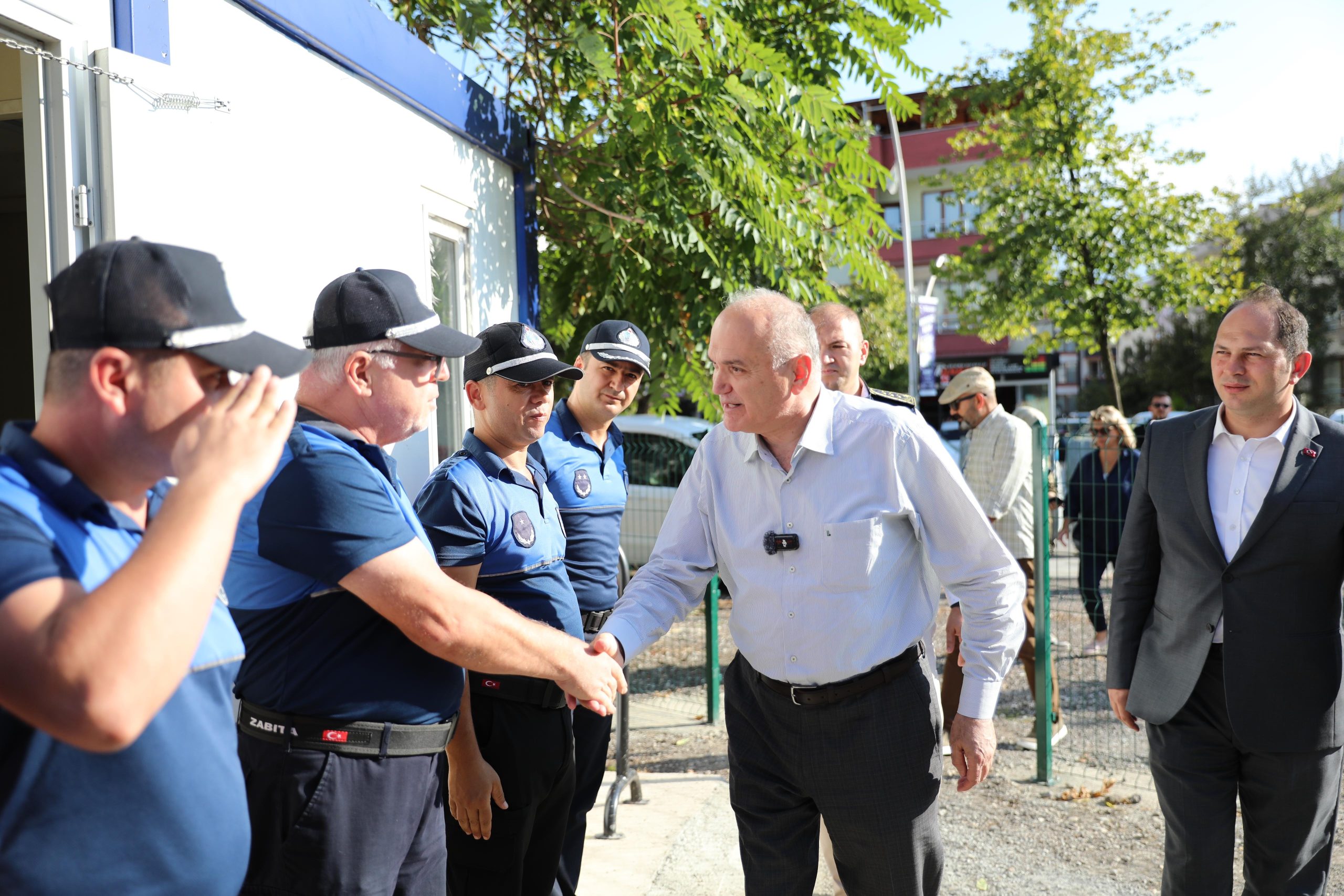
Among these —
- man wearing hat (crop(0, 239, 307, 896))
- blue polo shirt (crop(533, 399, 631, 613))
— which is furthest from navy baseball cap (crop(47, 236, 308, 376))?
blue polo shirt (crop(533, 399, 631, 613))

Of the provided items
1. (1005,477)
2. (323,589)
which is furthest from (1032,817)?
(323,589)

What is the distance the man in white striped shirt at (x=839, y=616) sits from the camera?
9.35 feet

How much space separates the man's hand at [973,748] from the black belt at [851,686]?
0.70ft

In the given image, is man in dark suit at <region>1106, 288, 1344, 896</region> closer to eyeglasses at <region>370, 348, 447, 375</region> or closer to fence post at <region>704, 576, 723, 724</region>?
eyeglasses at <region>370, 348, 447, 375</region>

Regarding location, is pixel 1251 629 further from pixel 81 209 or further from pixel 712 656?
pixel 712 656

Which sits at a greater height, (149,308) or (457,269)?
(457,269)

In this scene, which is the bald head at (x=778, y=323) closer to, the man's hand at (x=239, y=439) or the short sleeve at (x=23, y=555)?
the man's hand at (x=239, y=439)

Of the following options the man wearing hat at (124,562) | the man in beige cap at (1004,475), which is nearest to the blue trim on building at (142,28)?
the man wearing hat at (124,562)

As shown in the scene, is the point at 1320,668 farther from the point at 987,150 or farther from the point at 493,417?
the point at 987,150

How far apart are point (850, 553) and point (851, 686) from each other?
0.37 meters

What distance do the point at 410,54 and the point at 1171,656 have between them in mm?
4410

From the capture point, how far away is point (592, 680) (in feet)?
8.73

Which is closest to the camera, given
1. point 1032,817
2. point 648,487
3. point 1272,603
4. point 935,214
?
point 1272,603

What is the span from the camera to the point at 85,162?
10.5 ft
